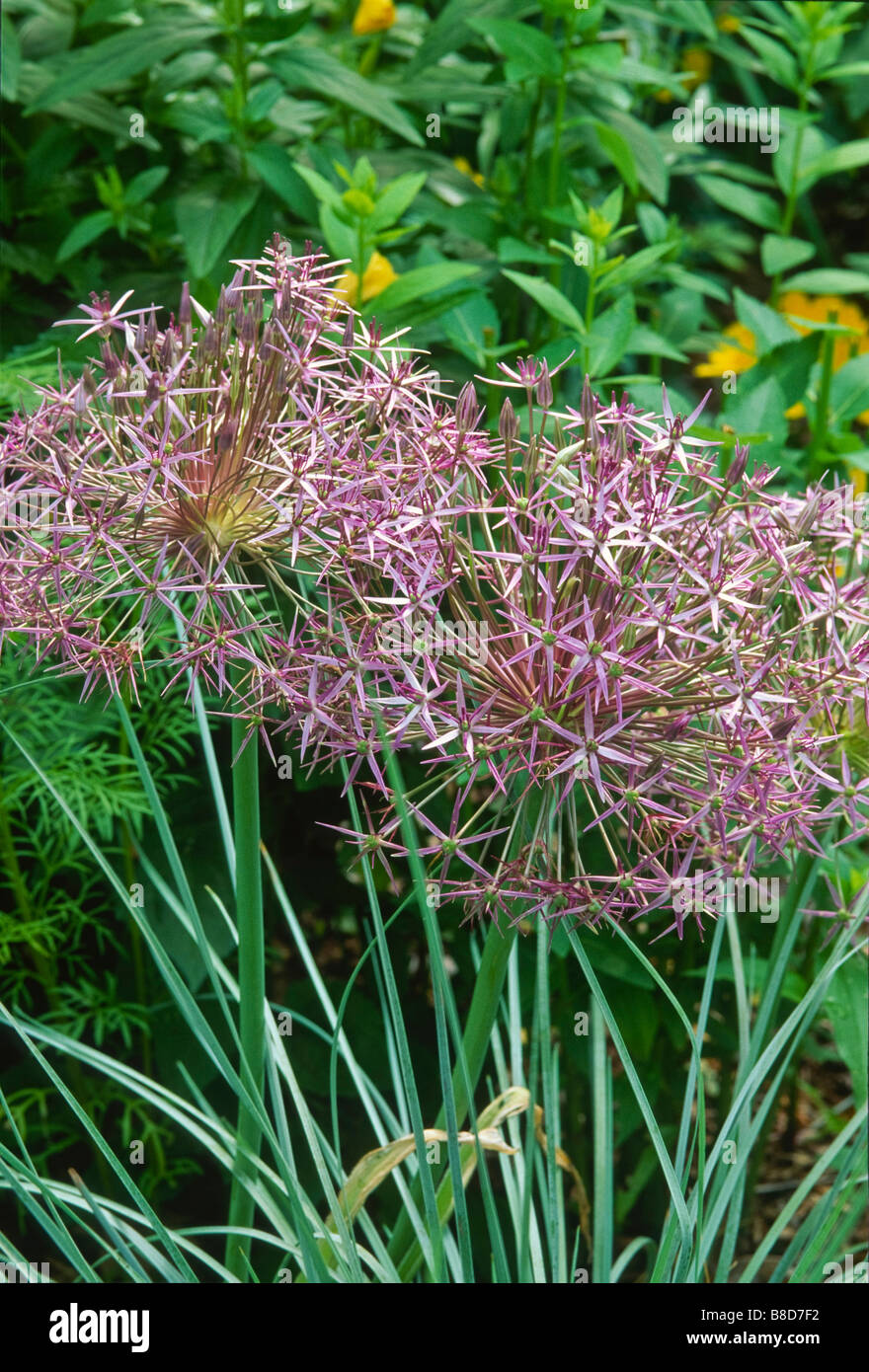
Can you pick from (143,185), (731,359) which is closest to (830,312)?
(731,359)

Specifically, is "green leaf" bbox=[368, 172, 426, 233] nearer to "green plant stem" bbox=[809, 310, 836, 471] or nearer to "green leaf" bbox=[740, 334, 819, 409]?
"green leaf" bbox=[740, 334, 819, 409]

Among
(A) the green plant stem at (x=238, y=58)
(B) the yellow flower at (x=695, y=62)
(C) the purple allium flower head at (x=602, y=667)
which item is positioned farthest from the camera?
(B) the yellow flower at (x=695, y=62)

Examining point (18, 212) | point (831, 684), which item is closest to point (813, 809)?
point (831, 684)

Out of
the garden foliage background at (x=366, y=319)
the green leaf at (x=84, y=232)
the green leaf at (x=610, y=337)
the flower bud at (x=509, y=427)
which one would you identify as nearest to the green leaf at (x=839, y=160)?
the garden foliage background at (x=366, y=319)

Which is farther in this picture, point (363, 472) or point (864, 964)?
point (864, 964)

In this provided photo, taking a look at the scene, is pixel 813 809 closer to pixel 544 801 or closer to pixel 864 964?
pixel 544 801

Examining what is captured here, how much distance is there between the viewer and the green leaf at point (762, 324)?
129 cm

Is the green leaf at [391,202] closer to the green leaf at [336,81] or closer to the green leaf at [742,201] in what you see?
the green leaf at [336,81]

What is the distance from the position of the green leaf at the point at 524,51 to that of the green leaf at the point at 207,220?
27 cm

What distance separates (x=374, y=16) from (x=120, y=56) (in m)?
0.39

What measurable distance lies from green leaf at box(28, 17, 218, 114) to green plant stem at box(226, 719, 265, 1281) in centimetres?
76

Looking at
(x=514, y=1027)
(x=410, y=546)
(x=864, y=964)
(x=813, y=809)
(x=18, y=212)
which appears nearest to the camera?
(x=410, y=546)

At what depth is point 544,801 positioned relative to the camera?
0.68 metres
